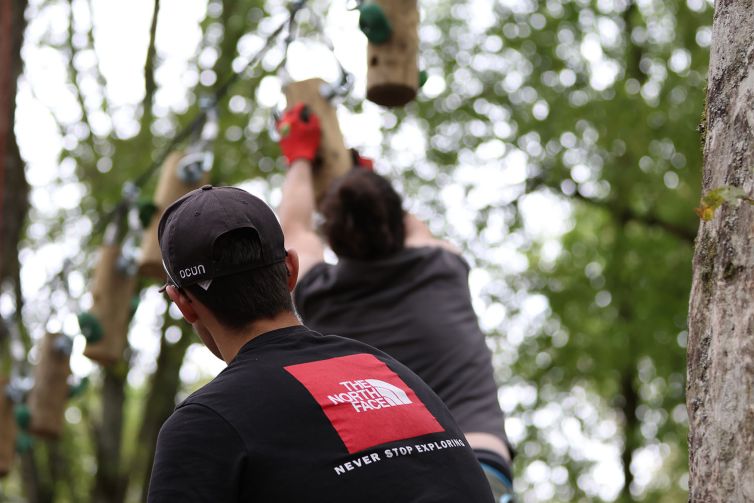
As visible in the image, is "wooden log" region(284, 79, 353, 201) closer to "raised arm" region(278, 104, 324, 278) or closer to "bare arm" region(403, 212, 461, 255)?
"raised arm" region(278, 104, 324, 278)

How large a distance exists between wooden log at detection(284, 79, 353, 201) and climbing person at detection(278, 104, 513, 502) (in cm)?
43

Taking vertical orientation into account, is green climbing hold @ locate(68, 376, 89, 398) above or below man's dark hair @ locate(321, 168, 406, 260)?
below

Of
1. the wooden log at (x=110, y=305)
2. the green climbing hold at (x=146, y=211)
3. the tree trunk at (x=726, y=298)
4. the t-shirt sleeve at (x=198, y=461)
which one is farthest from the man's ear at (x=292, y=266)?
the wooden log at (x=110, y=305)

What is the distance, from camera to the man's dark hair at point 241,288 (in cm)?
168

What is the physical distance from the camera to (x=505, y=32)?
9.80 m

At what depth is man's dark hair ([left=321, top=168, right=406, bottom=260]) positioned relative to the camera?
2945 mm

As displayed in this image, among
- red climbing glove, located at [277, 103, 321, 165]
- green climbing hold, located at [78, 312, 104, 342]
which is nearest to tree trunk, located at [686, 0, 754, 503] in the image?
red climbing glove, located at [277, 103, 321, 165]

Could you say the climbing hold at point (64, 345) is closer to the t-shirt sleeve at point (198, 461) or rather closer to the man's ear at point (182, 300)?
the man's ear at point (182, 300)

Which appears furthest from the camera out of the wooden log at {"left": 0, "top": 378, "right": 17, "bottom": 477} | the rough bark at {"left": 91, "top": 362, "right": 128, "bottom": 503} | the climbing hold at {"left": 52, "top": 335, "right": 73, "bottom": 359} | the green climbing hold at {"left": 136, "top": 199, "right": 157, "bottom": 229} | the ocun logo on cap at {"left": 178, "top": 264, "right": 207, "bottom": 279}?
the rough bark at {"left": 91, "top": 362, "right": 128, "bottom": 503}

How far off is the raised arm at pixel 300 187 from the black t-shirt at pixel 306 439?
147 centimetres

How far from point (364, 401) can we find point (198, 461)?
0.28 m

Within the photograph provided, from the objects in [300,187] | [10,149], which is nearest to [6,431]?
[10,149]

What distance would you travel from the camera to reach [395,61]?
10.6 feet

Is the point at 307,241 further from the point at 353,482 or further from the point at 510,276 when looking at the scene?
the point at 510,276
